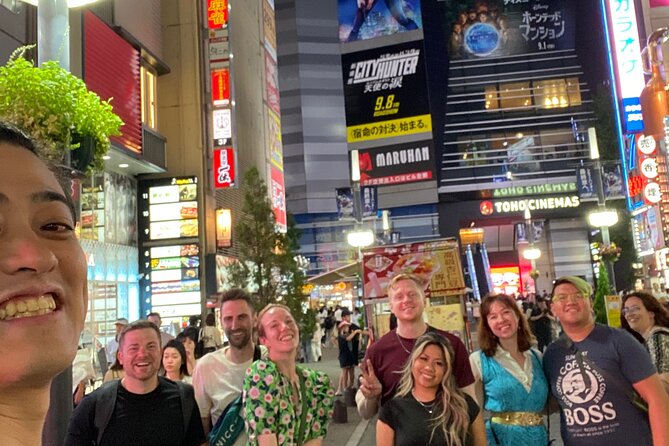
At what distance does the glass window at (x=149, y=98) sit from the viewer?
2176 centimetres

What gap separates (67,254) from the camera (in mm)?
1198

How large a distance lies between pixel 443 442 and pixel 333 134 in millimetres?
61767

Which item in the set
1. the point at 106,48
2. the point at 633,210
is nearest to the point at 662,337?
the point at 106,48

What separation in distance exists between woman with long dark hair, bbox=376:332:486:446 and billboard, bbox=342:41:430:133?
139ft

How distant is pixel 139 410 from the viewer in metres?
3.30

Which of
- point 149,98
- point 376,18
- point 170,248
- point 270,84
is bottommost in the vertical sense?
point 170,248

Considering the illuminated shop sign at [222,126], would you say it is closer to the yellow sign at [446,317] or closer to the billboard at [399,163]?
the yellow sign at [446,317]

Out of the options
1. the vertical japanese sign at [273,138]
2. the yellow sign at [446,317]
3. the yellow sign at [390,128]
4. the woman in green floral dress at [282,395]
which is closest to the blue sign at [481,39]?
the yellow sign at [390,128]

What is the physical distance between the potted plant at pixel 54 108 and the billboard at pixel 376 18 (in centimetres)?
4532

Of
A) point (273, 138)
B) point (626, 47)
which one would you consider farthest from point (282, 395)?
point (273, 138)

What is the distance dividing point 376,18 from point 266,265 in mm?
35782

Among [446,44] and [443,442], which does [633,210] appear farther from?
[443,442]

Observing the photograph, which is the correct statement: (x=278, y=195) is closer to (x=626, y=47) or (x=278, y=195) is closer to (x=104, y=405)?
(x=626, y=47)

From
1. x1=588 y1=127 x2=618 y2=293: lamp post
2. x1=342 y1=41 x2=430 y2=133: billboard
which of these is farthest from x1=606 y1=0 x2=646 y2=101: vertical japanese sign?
x1=342 y1=41 x2=430 y2=133: billboard
